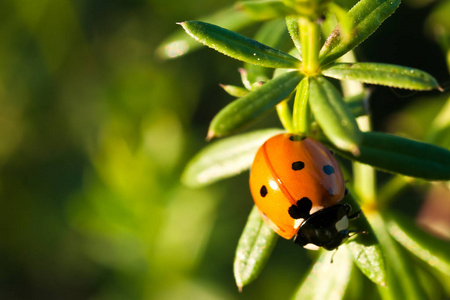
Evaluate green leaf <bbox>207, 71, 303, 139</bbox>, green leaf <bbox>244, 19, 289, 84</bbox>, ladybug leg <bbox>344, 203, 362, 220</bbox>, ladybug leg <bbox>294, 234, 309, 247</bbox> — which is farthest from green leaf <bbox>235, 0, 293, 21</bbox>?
ladybug leg <bbox>294, 234, 309, 247</bbox>

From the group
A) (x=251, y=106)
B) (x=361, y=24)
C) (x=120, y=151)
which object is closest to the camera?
(x=251, y=106)

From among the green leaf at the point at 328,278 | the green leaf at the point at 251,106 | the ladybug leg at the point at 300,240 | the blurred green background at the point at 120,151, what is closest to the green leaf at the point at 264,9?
the green leaf at the point at 251,106

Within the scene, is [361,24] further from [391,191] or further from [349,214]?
[391,191]

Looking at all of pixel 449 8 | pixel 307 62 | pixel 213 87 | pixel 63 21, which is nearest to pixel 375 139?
pixel 307 62

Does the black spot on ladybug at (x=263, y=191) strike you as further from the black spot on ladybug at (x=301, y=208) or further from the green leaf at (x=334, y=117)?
the green leaf at (x=334, y=117)

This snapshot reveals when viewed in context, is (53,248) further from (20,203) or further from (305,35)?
(305,35)

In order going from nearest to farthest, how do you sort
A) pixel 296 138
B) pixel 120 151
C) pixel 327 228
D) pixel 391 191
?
pixel 296 138, pixel 327 228, pixel 391 191, pixel 120 151

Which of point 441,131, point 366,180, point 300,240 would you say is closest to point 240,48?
point 300,240

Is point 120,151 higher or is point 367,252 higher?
point 367,252

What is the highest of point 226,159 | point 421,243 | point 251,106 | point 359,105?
point 251,106
